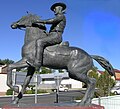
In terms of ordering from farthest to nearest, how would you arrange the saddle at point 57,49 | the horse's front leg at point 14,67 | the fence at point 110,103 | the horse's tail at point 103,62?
the fence at point 110,103 → the horse's tail at point 103,62 → the saddle at point 57,49 → the horse's front leg at point 14,67

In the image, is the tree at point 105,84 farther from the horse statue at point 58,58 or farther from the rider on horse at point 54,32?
the rider on horse at point 54,32

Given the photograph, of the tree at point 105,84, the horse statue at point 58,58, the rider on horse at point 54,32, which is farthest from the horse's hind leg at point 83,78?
the tree at point 105,84

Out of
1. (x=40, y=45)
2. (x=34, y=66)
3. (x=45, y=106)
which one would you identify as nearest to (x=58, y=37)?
(x=40, y=45)

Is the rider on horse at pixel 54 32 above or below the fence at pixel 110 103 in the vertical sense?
above

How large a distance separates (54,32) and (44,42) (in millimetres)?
455

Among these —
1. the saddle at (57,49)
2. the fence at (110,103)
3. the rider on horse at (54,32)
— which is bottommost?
the fence at (110,103)

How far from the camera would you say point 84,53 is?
22.6ft

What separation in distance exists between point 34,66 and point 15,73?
5788 mm

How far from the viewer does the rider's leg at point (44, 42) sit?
6.49m

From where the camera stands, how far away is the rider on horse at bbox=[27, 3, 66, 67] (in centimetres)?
652

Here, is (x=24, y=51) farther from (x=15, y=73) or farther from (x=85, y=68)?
(x=15, y=73)

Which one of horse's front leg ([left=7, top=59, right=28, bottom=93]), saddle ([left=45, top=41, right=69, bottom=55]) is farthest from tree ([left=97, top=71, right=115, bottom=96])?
horse's front leg ([left=7, top=59, right=28, bottom=93])

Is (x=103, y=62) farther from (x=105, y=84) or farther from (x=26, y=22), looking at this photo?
(x=105, y=84)

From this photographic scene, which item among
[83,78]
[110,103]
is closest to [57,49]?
[83,78]
